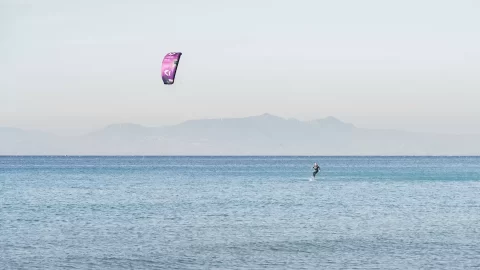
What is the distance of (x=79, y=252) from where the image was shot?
106ft

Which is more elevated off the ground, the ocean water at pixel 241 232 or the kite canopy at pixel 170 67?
the kite canopy at pixel 170 67

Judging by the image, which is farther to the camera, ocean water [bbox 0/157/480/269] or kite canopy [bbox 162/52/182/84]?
kite canopy [bbox 162/52/182/84]

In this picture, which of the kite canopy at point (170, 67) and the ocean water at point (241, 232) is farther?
the kite canopy at point (170, 67)

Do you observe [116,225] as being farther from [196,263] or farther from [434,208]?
[434,208]

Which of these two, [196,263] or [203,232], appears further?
[203,232]

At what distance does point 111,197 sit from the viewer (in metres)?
64.7

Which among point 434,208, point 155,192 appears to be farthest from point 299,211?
point 155,192

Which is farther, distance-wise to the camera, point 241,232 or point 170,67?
point 170,67

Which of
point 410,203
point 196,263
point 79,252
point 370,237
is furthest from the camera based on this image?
point 410,203

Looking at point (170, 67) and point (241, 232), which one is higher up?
point (170, 67)

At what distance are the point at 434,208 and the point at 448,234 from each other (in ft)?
48.5

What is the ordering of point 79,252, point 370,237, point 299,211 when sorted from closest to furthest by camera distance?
1. point 79,252
2. point 370,237
3. point 299,211

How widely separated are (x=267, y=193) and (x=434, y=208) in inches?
787

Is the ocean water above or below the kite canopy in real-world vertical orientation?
below
